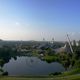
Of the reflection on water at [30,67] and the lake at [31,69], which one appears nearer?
the lake at [31,69]

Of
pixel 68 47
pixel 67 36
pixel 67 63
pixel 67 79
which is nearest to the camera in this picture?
pixel 67 79

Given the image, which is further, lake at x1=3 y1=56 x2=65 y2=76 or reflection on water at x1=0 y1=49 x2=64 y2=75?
reflection on water at x1=0 y1=49 x2=64 y2=75

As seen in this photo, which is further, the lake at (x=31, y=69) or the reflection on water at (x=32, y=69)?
the reflection on water at (x=32, y=69)

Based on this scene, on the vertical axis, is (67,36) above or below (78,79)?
above

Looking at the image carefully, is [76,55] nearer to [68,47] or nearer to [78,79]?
[68,47]

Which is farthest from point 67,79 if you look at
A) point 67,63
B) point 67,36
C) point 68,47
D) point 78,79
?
point 67,36

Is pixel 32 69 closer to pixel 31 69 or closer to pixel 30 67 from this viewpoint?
pixel 31 69

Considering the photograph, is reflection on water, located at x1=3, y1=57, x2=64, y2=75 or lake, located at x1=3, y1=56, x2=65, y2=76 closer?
lake, located at x1=3, y1=56, x2=65, y2=76

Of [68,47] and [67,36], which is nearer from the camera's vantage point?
[68,47]

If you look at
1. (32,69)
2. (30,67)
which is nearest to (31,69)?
(32,69)

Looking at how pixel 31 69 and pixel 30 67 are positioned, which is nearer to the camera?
pixel 31 69

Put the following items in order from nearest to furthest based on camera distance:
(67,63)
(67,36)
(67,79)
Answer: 1. (67,79)
2. (67,63)
3. (67,36)
